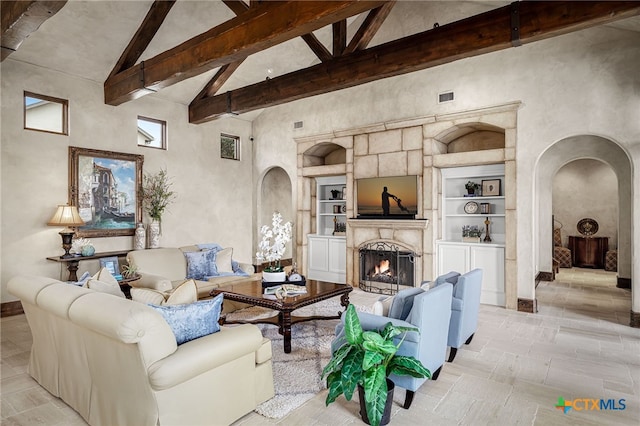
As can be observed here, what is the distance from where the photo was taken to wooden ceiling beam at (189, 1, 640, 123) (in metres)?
3.62

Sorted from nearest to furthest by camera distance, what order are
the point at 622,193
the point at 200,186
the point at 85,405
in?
the point at 85,405 < the point at 622,193 < the point at 200,186

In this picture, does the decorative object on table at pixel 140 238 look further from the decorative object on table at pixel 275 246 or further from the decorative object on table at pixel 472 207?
the decorative object on table at pixel 472 207

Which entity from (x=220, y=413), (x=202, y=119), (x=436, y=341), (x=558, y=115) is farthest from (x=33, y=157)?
(x=558, y=115)

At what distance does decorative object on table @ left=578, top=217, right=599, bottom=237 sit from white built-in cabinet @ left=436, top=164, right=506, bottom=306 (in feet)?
16.3

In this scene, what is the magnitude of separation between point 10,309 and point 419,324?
5906 millimetres

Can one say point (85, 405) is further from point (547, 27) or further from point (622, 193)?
point (622, 193)

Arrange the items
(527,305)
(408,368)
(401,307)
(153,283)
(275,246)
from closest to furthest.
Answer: (408,368)
(401,307)
(275,246)
(153,283)
(527,305)

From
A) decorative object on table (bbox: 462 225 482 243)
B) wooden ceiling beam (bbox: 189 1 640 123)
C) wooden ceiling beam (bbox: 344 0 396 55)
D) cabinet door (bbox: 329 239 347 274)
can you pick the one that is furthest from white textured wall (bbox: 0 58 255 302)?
decorative object on table (bbox: 462 225 482 243)

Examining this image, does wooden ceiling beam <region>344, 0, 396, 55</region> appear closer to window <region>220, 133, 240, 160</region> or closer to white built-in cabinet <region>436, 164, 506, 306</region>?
white built-in cabinet <region>436, 164, 506, 306</region>

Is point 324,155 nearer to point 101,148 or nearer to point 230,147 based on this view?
point 230,147

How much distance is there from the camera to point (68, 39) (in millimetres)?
5539

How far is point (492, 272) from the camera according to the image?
19.6 feet

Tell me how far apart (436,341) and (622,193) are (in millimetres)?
6503

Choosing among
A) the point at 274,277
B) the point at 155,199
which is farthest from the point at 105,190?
the point at 274,277
